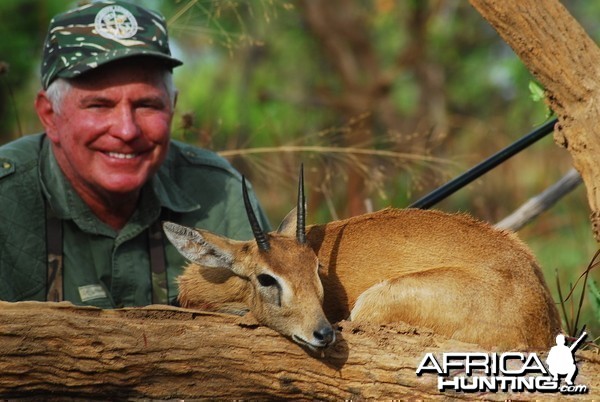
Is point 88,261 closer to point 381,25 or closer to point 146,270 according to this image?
point 146,270

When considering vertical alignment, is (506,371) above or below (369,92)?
below

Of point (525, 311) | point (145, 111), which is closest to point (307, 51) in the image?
point (145, 111)

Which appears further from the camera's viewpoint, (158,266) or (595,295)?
(158,266)

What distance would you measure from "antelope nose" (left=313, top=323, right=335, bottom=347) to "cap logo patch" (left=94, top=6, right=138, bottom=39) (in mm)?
2883

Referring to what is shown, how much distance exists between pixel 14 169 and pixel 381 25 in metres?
14.2

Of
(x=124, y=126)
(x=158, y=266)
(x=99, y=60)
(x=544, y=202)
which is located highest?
(x=99, y=60)

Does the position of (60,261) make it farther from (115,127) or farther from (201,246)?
(201,246)

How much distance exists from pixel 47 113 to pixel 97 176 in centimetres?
70

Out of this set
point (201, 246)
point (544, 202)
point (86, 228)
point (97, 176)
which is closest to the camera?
point (201, 246)

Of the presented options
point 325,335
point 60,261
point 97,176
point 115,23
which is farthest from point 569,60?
point 60,261

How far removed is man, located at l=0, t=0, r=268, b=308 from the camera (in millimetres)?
6520

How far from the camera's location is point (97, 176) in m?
6.64

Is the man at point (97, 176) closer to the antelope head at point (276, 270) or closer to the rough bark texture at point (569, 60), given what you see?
the antelope head at point (276, 270)

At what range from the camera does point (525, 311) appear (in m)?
5.22
